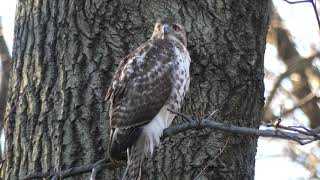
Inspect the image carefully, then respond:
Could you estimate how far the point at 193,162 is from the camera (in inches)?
142

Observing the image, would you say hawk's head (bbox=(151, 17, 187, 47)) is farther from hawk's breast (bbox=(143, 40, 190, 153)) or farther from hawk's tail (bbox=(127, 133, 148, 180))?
hawk's tail (bbox=(127, 133, 148, 180))

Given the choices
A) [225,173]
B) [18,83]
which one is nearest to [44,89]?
[18,83]

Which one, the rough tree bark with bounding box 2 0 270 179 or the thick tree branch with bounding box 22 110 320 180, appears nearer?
the thick tree branch with bounding box 22 110 320 180

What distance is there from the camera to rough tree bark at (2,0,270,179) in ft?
11.8

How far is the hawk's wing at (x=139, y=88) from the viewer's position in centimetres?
327

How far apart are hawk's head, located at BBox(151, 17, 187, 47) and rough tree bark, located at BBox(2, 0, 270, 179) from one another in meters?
0.04

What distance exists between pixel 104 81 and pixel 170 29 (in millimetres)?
426

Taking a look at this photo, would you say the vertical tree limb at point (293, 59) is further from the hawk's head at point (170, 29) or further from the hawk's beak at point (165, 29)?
the hawk's beak at point (165, 29)

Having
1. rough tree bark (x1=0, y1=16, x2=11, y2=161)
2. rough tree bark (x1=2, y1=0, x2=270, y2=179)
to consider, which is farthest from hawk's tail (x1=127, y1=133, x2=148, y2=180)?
rough tree bark (x1=0, y1=16, x2=11, y2=161)

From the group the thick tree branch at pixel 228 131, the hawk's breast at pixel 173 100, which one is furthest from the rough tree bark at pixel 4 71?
the thick tree branch at pixel 228 131

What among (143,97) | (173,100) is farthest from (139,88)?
(173,100)

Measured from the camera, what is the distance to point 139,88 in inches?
133

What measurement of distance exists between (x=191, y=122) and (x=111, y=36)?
3.43 ft

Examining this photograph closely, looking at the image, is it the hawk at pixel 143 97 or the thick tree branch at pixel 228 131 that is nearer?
the thick tree branch at pixel 228 131
